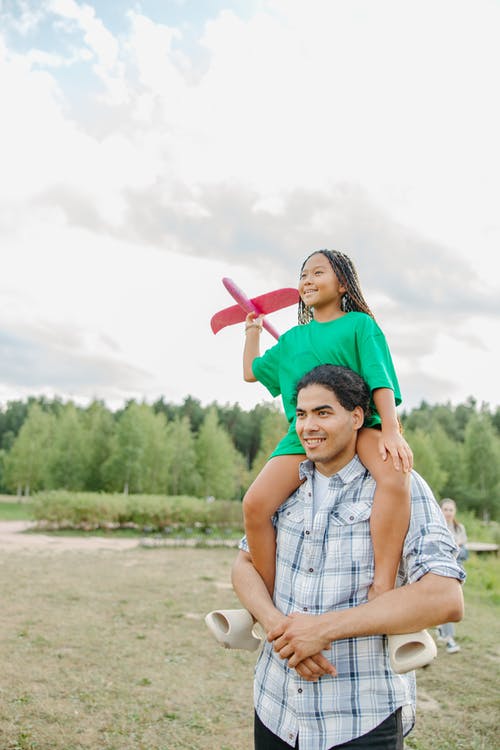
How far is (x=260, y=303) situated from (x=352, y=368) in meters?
0.91

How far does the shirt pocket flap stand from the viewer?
2000mm

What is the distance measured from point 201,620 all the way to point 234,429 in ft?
170

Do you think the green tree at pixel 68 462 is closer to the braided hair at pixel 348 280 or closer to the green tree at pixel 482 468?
the green tree at pixel 482 468

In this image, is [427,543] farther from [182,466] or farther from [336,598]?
[182,466]

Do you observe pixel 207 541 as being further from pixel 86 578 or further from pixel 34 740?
pixel 34 740

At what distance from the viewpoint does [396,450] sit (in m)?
1.98

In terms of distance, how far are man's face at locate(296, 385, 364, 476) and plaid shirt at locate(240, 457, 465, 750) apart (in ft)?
0.33

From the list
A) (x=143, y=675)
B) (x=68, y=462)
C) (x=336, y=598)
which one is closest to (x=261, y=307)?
(x=336, y=598)

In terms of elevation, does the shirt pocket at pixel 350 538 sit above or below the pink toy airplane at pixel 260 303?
below

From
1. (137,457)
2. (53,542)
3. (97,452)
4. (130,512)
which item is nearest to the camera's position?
(53,542)

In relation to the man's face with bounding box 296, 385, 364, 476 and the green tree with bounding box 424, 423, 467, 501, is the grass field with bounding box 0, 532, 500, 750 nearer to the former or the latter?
the man's face with bounding box 296, 385, 364, 476

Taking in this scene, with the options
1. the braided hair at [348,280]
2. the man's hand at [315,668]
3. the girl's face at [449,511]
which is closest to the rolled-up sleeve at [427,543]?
the man's hand at [315,668]

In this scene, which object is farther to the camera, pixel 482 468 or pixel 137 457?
pixel 482 468

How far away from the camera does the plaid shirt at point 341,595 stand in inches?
73.0
